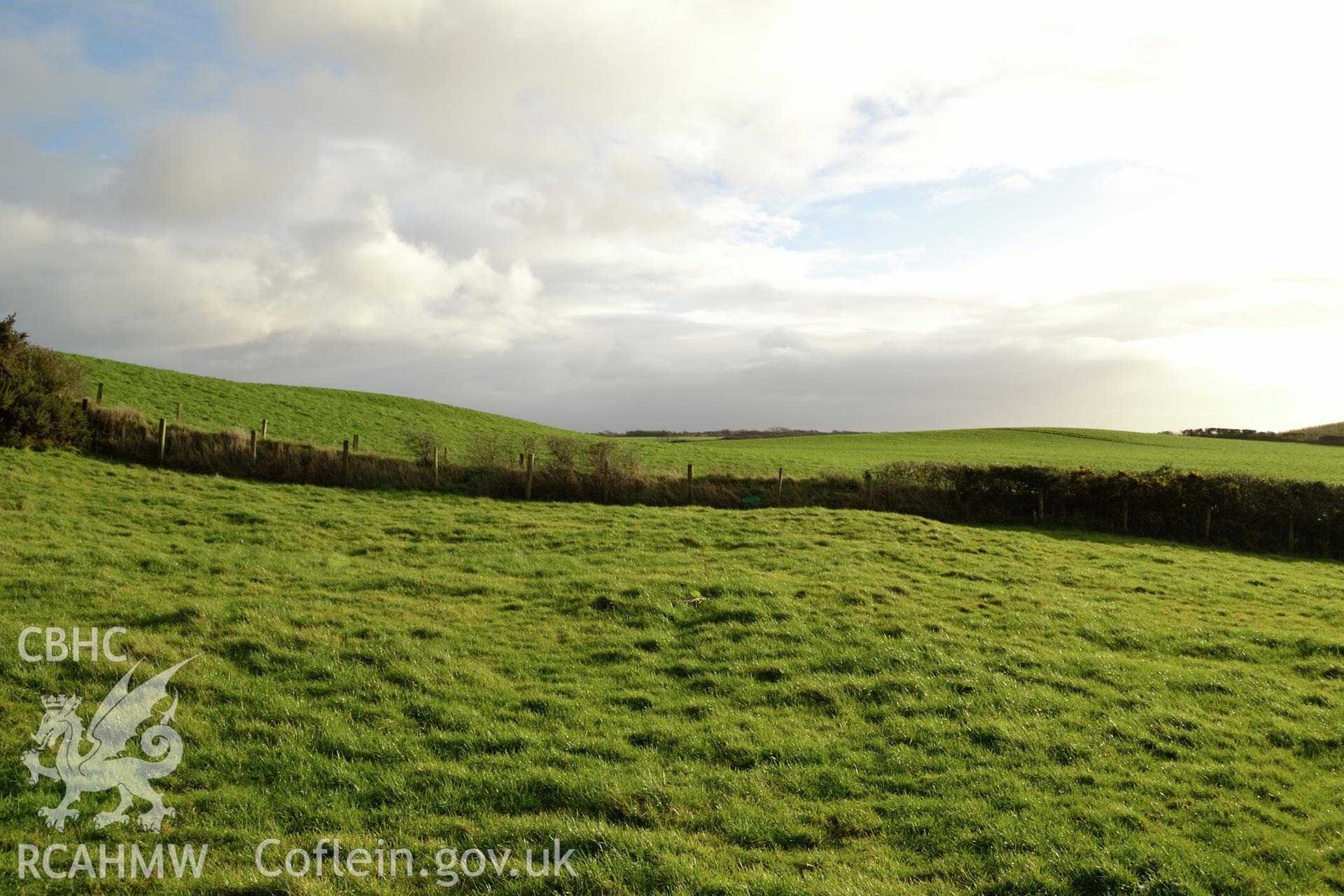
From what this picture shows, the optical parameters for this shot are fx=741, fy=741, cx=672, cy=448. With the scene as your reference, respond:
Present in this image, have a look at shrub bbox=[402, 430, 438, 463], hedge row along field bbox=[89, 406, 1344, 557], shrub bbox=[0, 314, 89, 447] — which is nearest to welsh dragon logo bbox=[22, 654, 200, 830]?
hedge row along field bbox=[89, 406, 1344, 557]

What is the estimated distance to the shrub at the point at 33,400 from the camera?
2680 centimetres

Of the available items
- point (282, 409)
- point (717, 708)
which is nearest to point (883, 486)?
point (717, 708)

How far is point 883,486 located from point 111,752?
27.3 m

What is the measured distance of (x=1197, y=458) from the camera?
58.4 metres

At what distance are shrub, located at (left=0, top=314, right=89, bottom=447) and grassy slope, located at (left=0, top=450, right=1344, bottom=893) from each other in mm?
9849

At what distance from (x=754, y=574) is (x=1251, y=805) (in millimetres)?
10206

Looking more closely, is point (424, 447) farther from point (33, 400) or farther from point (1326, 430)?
point (1326, 430)

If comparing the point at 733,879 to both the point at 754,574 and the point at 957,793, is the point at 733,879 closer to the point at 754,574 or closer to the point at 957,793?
the point at 957,793

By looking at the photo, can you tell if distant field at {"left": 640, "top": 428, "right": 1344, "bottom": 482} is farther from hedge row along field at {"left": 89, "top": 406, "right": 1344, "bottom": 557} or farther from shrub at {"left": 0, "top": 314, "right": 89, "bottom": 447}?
shrub at {"left": 0, "top": 314, "right": 89, "bottom": 447}

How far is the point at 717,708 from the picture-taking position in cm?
962

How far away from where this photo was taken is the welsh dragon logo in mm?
6566

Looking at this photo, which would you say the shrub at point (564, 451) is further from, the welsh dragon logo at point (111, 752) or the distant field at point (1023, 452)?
the welsh dragon logo at point (111, 752)

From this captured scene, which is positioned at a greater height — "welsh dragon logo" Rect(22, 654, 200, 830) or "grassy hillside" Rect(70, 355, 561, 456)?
"grassy hillside" Rect(70, 355, 561, 456)

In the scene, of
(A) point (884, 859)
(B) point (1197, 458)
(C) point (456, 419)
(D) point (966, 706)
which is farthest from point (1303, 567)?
(C) point (456, 419)
